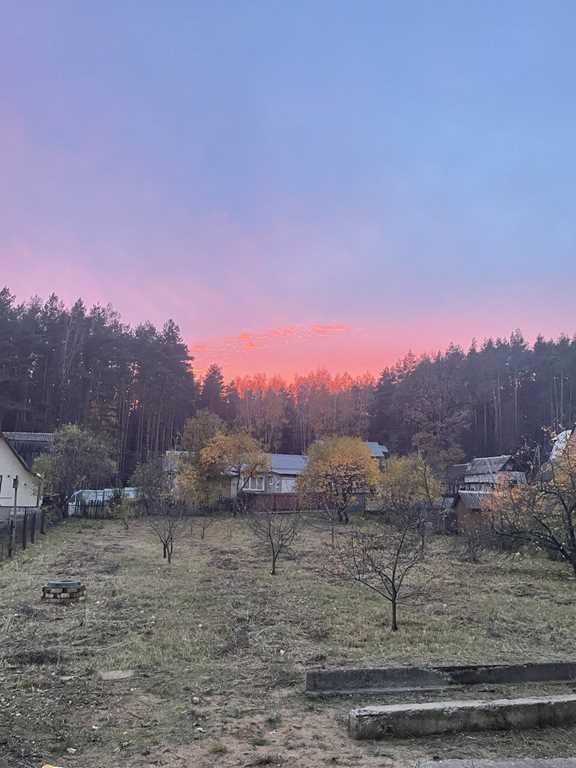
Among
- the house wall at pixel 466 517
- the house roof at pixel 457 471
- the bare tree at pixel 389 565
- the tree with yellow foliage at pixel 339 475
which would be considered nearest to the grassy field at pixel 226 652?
the bare tree at pixel 389 565

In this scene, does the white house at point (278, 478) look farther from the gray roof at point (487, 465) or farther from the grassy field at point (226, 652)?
the grassy field at point (226, 652)

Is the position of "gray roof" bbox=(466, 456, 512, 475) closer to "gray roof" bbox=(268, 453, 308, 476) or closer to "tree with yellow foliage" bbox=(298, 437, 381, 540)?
"tree with yellow foliage" bbox=(298, 437, 381, 540)

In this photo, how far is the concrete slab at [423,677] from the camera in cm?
530

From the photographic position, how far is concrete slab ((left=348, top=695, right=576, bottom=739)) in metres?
4.25

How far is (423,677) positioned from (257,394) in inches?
2511

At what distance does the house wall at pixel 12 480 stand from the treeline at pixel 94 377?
1129 cm

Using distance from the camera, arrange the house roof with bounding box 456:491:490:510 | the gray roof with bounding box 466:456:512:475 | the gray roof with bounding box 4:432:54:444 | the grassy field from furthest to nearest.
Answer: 1. the gray roof with bounding box 466:456:512:475
2. the gray roof with bounding box 4:432:54:444
3. the house roof with bounding box 456:491:490:510
4. the grassy field

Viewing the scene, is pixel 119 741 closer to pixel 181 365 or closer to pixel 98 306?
pixel 181 365

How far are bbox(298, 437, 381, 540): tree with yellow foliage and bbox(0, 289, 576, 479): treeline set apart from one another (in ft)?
32.0

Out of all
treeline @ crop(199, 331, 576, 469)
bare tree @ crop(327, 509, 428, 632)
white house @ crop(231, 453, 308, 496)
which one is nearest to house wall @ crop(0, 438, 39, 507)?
white house @ crop(231, 453, 308, 496)

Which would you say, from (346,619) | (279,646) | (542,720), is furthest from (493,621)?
(542,720)

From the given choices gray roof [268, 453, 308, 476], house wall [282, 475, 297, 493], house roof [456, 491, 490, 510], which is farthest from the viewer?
house wall [282, 475, 297, 493]

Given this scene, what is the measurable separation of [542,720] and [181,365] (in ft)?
166

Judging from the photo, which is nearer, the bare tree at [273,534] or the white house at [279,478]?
the bare tree at [273,534]
